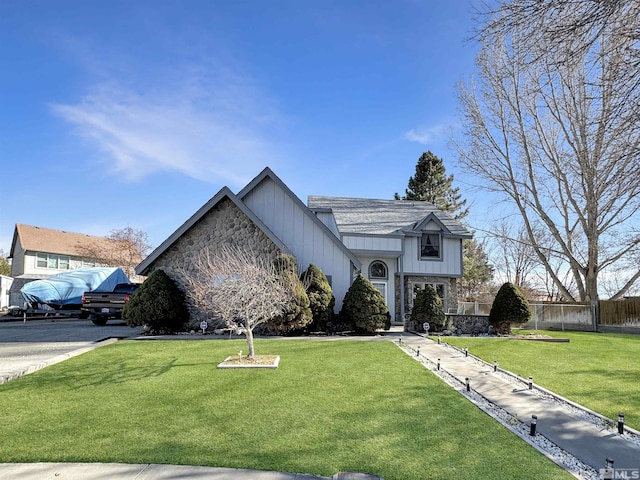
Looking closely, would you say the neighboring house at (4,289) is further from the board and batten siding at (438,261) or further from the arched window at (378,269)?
Answer: the board and batten siding at (438,261)

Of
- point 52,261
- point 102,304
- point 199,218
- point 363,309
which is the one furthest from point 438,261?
point 52,261

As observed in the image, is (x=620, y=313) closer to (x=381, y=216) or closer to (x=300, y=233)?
(x=381, y=216)

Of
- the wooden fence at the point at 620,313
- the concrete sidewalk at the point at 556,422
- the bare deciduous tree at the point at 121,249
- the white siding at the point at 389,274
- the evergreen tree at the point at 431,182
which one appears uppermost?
the evergreen tree at the point at 431,182

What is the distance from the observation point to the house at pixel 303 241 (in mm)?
15766

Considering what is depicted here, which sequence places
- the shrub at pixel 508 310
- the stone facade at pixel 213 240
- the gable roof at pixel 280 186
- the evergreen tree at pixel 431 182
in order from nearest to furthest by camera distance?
the stone facade at pixel 213 240
the shrub at pixel 508 310
the gable roof at pixel 280 186
the evergreen tree at pixel 431 182

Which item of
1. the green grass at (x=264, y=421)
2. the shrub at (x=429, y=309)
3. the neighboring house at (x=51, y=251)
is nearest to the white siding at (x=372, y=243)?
the shrub at (x=429, y=309)

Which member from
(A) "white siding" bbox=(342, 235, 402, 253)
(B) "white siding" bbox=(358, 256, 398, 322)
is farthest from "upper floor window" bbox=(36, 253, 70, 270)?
(B) "white siding" bbox=(358, 256, 398, 322)

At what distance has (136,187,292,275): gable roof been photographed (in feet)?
50.4

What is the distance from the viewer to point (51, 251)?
38.1m

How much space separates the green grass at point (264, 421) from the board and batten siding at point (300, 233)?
7718 millimetres

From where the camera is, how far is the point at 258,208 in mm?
17203

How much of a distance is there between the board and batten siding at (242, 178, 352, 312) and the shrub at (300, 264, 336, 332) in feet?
3.80

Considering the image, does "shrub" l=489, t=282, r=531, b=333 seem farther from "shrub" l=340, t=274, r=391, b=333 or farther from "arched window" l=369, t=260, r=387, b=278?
"arched window" l=369, t=260, r=387, b=278

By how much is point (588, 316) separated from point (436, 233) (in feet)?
30.2
